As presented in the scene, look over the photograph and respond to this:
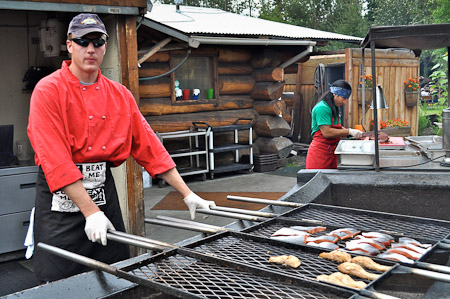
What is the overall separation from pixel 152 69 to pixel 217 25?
1733 millimetres

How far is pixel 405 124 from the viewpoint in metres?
12.3

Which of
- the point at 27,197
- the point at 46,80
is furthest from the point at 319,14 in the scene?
the point at 46,80

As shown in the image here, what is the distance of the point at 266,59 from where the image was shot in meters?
11.2

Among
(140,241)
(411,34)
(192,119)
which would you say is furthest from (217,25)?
(140,241)

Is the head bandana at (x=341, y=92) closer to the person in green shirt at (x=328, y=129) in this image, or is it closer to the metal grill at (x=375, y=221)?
the person in green shirt at (x=328, y=129)

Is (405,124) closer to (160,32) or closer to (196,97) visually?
(196,97)

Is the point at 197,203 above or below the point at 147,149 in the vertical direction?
below

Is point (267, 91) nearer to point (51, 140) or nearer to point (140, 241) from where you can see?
point (51, 140)

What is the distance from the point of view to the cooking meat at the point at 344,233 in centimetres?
262

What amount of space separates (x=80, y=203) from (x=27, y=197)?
373cm

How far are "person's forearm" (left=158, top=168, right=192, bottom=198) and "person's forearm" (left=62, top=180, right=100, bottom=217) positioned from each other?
0.62m

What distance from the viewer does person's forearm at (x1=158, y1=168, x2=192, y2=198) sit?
322 cm

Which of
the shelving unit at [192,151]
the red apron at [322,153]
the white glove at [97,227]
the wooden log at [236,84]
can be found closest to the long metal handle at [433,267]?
the white glove at [97,227]

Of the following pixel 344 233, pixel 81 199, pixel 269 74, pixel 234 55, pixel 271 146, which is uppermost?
pixel 234 55
